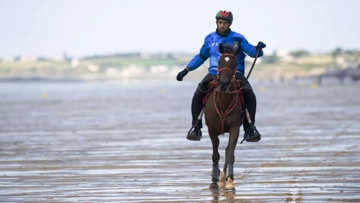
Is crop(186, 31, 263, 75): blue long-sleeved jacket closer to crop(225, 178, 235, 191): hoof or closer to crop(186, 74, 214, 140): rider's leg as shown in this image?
crop(186, 74, 214, 140): rider's leg

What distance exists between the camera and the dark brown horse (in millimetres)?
14617

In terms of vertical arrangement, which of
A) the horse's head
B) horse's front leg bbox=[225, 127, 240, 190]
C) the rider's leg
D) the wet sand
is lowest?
the wet sand

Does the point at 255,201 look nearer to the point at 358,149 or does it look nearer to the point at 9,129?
the point at 358,149

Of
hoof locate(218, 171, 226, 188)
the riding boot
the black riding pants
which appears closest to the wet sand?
hoof locate(218, 171, 226, 188)

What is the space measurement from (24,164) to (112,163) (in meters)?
1.70

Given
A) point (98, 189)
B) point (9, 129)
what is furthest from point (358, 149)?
point (9, 129)

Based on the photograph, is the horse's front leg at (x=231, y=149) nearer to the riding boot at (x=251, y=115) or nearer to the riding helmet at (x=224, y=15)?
the riding boot at (x=251, y=115)

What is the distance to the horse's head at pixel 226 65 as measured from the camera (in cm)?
1443

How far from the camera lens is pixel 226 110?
15008 millimetres

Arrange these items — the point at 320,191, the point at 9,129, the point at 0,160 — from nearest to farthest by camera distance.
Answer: the point at 320,191, the point at 0,160, the point at 9,129

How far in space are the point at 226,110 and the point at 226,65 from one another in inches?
31.9

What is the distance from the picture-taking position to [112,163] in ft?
63.3

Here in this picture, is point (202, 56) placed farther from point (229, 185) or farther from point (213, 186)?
point (229, 185)

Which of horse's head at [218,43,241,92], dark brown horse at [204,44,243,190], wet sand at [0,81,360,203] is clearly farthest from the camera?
→ dark brown horse at [204,44,243,190]
